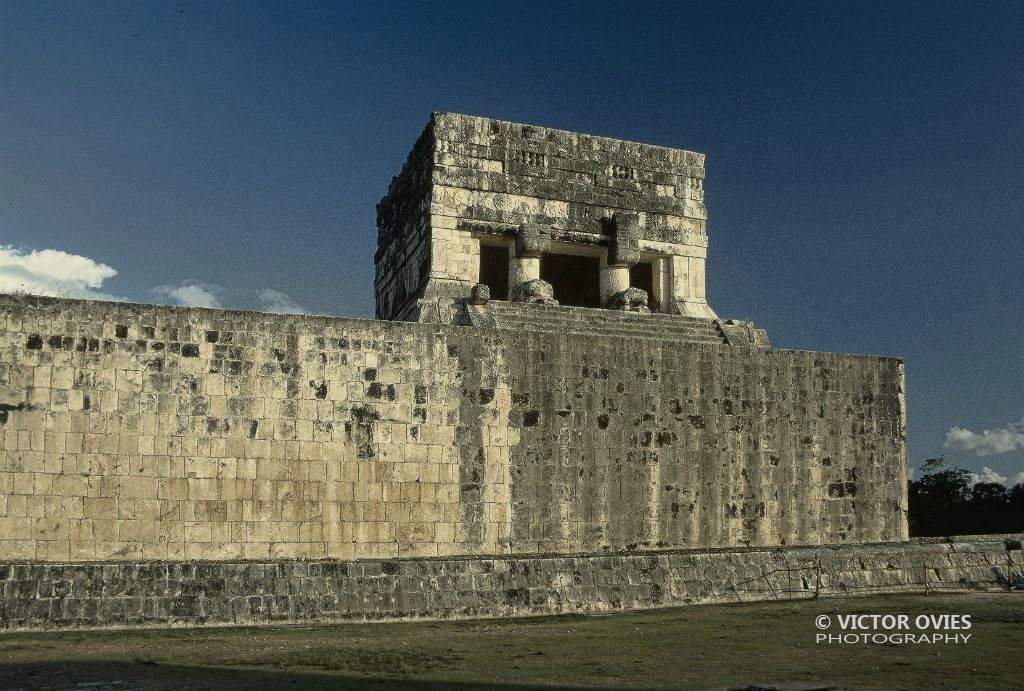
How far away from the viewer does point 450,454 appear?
15180 millimetres

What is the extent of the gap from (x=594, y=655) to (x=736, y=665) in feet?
4.02

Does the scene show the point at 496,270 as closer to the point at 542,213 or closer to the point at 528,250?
the point at 542,213

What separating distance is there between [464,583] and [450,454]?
3884 mm

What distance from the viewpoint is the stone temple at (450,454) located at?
11.5m

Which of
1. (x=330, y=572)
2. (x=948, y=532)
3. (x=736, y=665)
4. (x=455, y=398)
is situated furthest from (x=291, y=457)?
(x=948, y=532)

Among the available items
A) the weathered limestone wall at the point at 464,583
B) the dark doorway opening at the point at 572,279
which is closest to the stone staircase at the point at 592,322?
the dark doorway opening at the point at 572,279

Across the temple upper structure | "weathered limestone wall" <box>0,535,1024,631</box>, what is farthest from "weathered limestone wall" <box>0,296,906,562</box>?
the temple upper structure

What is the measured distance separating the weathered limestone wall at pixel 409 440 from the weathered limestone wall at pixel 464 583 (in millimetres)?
2362

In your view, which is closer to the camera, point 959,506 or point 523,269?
point 523,269

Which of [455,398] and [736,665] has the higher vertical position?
[455,398]

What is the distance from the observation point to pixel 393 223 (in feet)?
71.5

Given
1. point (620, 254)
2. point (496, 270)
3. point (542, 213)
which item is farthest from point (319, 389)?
point (496, 270)

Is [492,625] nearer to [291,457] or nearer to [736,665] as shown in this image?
[736,665]

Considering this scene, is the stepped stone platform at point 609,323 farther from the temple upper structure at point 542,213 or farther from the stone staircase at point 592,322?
the temple upper structure at point 542,213
